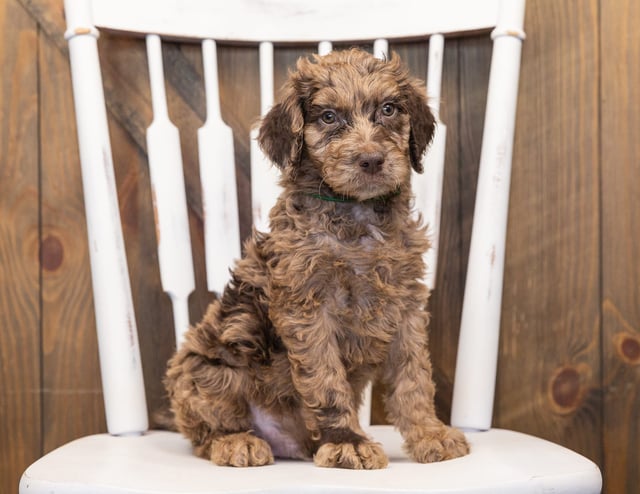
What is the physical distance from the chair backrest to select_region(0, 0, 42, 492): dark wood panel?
11.9 inches

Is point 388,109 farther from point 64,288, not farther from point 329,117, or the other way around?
point 64,288

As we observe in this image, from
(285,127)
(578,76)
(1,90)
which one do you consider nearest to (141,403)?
(285,127)

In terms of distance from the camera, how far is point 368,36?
65.5 inches

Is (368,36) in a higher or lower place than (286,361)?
higher

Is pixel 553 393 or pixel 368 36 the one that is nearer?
pixel 368 36

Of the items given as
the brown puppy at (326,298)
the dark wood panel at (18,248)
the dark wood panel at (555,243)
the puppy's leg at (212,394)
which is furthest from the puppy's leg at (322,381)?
the dark wood panel at (18,248)

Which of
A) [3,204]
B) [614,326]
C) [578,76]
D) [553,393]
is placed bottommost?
[553,393]

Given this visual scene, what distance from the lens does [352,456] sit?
3.91ft

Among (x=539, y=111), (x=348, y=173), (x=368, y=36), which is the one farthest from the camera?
(x=539, y=111)

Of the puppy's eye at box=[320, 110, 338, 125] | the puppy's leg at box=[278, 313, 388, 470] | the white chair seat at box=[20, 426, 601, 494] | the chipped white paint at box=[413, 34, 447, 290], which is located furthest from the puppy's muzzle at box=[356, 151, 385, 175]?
the white chair seat at box=[20, 426, 601, 494]

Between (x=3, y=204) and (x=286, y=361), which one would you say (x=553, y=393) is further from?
(x=3, y=204)

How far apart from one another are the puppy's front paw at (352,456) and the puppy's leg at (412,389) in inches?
4.1

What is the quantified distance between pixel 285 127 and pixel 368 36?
1.32ft

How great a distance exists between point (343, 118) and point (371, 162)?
0.46 ft
